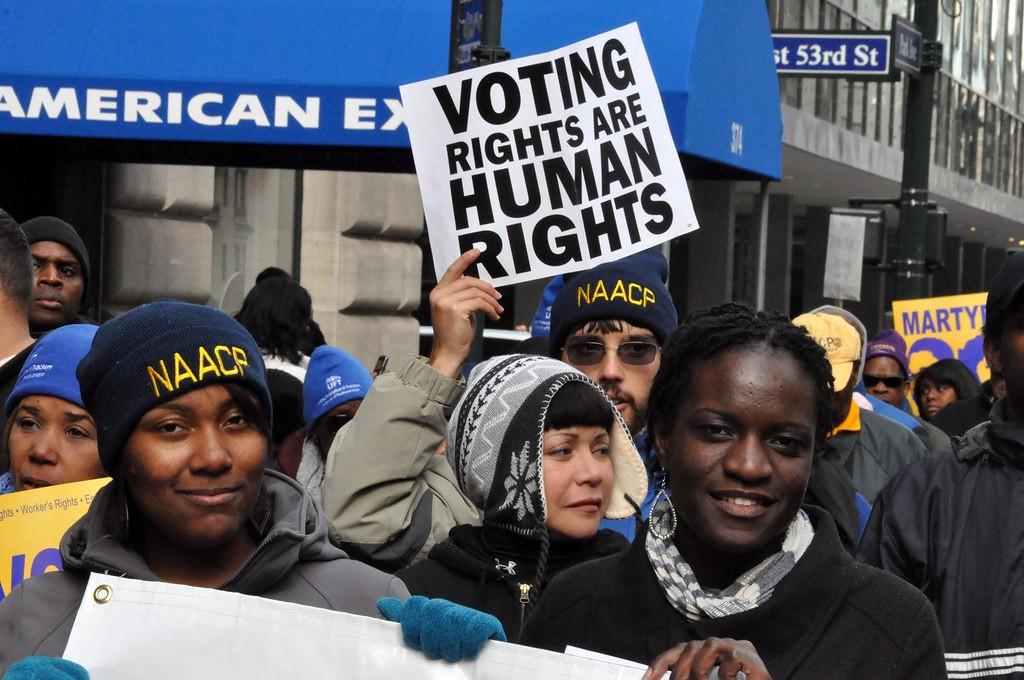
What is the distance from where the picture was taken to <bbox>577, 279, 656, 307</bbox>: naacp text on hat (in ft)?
16.5

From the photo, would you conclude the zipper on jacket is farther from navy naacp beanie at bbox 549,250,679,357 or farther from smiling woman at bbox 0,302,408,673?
navy naacp beanie at bbox 549,250,679,357

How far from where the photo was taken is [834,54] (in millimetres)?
12984

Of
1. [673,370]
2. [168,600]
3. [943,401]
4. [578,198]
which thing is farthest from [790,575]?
[943,401]

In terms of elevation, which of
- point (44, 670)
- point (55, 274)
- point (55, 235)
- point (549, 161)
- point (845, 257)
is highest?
point (549, 161)

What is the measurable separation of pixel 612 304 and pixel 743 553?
2225mm

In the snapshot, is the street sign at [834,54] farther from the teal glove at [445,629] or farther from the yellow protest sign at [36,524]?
the teal glove at [445,629]

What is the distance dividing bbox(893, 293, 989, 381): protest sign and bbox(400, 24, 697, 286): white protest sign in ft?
24.9

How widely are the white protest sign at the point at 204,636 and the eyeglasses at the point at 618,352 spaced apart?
92.3 inches

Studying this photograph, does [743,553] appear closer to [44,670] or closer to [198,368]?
[198,368]

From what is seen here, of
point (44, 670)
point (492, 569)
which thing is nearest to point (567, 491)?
point (492, 569)

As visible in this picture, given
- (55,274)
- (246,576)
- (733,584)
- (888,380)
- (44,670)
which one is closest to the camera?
(44,670)

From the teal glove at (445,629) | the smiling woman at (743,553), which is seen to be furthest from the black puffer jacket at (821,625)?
the teal glove at (445,629)

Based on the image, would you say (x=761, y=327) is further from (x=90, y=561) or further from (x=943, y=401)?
(x=943, y=401)

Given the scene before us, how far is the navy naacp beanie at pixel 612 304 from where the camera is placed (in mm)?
4988
